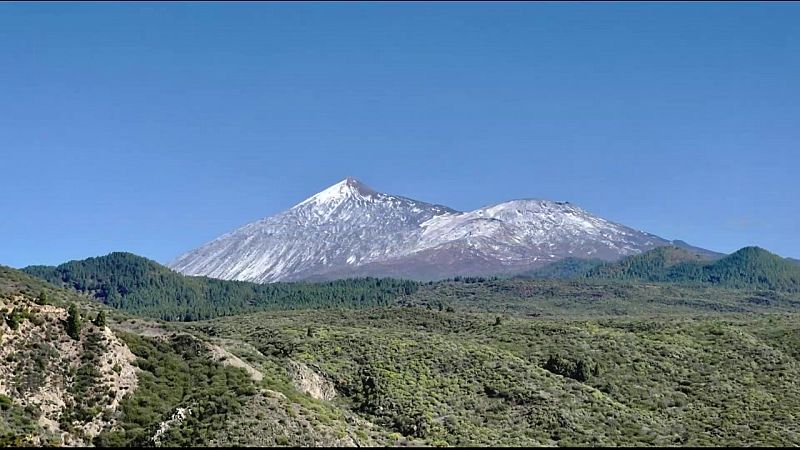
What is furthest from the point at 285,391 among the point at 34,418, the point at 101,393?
the point at 34,418

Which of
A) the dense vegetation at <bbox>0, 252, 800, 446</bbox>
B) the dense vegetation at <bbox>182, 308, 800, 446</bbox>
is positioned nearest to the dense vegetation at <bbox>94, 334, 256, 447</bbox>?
the dense vegetation at <bbox>0, 252, 800, 446</bbox>

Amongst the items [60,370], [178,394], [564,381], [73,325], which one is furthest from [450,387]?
[60,370]

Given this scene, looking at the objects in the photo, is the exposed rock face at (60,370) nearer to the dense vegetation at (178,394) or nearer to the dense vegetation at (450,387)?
the dense vegetation at (450,387)

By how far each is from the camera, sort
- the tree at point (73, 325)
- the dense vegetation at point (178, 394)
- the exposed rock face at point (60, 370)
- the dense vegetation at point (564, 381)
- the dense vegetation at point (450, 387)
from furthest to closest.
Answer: the dense vegetation at point (564, 381), the tree at point (73, 325), the dense vegetation at point (450, 387), the exposed rock face at point (60, 370), the dense vegetation at point (178, 394)

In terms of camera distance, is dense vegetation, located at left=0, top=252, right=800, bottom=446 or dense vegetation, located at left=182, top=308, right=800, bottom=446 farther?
dense vegetation, located at left=182, top=308, right=800, bottom=446

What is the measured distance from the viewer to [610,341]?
84.9 m

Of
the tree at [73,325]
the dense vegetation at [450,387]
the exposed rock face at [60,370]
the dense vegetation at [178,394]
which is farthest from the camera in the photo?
the tree at [73,325]

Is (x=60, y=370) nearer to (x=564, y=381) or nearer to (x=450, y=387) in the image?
(x=450, y=387)

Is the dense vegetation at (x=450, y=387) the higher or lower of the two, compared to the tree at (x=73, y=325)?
lower

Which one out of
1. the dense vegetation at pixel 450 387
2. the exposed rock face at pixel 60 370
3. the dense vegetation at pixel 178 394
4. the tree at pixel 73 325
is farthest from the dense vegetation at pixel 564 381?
the tree at pixel 73 325

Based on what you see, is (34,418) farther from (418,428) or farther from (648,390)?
(648,390)

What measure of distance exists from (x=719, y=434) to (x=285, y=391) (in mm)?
31132

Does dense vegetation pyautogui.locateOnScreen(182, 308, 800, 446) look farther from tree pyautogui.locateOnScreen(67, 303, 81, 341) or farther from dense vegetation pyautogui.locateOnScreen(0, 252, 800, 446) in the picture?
tree pyautogui.locateOnScreen(67, 303, 81, 341)

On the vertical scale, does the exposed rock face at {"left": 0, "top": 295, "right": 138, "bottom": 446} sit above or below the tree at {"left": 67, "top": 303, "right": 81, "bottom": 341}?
below
